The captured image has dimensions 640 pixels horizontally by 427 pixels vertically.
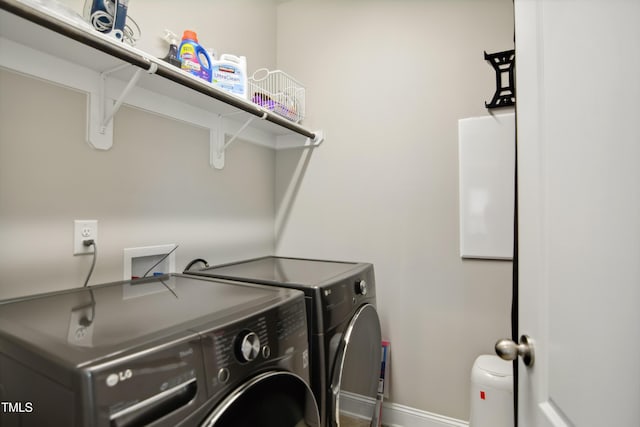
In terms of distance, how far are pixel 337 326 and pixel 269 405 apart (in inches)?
17.6

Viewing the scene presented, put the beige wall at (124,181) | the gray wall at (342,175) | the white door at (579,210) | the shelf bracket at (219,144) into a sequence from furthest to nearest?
the shelf bracket at (219,144)
the gray wall at (342,175)
the beige wall at (124,181)
the white door at (579,210)

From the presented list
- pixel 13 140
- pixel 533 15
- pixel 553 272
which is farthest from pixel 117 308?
pixel 533 15

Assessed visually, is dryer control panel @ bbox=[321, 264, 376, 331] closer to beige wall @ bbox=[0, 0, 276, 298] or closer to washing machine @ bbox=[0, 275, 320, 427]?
washing machine @ bbox=[0, 275, 320, 427]

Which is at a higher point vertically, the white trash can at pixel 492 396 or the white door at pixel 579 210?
the white door at pixel 579 210

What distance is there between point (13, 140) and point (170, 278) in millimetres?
698

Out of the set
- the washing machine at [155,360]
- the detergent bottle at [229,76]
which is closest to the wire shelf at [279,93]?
the detergent bottle at [229,76]

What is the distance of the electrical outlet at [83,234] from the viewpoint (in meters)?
1.24

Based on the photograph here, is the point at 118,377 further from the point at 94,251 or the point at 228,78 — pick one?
the point at 228,78

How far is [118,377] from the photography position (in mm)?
590

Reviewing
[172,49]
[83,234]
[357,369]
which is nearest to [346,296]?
[357,369]

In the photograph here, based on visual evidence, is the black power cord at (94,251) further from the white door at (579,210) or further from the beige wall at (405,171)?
the white door at (579,210)

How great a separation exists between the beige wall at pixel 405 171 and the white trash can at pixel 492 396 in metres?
0.30

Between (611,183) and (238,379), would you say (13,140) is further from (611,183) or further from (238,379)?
(611,183)

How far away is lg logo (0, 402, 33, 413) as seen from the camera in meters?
0.67
